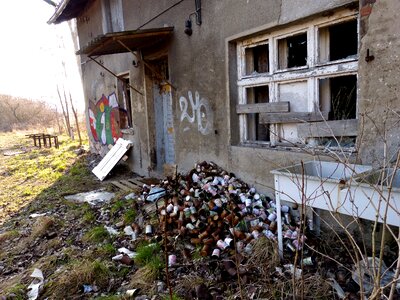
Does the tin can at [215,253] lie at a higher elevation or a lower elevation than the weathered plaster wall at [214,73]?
lower

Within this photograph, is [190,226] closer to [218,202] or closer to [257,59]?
[218,202]

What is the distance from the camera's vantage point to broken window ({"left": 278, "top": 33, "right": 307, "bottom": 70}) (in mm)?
3959

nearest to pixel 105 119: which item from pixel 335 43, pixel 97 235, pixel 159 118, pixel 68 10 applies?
pixel 159 118

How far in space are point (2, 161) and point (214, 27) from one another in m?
11.2

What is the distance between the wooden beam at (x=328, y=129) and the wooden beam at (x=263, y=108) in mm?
348

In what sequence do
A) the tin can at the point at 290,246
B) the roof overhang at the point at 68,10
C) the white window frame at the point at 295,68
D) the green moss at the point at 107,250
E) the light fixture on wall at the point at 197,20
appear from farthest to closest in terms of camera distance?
the roof overhang at the point at 68,10, the light fixture on wall at the point at 197,20, the green moss at the point at 107,250, the white window frame at the point at 295,68, the tin can at the point at 290,246

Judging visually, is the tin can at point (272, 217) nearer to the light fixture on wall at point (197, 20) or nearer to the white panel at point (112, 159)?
the light fixture on wall at point (197, 20)

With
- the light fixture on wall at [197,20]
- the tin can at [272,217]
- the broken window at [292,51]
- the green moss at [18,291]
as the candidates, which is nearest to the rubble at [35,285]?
the green moss at [18,291]

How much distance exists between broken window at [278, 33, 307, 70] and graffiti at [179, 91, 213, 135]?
57.7 inches

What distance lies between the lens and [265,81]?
4312 millimetres

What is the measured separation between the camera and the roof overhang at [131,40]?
5098 millimetres

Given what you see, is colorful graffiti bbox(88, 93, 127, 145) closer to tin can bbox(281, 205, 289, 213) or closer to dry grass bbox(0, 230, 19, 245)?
dry grass bbox(0, 230, 19, 245)

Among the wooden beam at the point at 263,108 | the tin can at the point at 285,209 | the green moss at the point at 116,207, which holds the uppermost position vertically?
the wooden beam at the point at 263,108

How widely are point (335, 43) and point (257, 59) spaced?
1.21m
